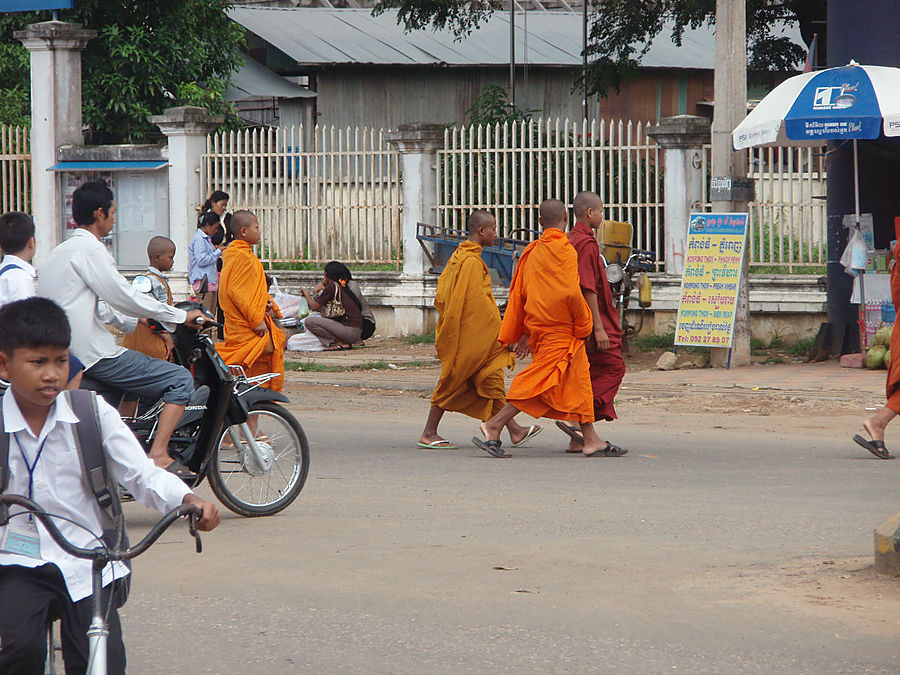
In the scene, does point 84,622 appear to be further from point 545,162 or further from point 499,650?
point 545,162

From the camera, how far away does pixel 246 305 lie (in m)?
8.64

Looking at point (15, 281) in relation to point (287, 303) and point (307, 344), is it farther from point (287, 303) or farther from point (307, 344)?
point (287, 303)

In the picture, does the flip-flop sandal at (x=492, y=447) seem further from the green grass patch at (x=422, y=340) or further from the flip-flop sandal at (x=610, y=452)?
the green grass patch at (x=422, y=340)

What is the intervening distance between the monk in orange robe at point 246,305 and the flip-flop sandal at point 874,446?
3.78 m

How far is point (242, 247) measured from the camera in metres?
8.73

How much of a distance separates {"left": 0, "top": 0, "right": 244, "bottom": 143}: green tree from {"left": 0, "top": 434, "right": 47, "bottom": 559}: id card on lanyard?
60.7 ft

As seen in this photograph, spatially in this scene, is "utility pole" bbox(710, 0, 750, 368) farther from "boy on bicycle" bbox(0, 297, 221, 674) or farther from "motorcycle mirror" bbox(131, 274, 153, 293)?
"boy on bicycle" bbox(0, 297, 221, 674)

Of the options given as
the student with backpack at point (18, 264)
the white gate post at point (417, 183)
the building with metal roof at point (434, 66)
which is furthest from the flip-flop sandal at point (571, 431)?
the building with metal roof at point (434, 66)

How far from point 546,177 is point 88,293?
10.3m

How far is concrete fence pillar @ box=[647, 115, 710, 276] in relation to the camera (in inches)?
582

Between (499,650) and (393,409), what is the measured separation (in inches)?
274

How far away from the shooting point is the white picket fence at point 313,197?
1655cm

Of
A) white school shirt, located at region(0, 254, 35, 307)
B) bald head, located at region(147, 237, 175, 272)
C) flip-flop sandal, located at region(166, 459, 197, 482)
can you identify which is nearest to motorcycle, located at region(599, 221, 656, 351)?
bald head, located at region(147, 237, 175, 272)

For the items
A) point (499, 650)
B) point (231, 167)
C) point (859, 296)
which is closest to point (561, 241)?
point (499, 650)
